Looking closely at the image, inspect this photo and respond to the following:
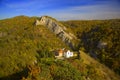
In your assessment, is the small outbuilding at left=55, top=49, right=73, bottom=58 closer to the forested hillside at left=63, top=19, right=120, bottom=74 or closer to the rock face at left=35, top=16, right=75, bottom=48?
the forested hillside at left=63, top=19, right=120, bottom=74

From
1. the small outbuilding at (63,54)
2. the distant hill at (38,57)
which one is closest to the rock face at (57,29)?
the distant hill at (38,57)

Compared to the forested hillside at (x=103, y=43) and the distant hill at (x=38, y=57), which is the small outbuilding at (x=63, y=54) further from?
the forested hillside at (x=103, y=43)

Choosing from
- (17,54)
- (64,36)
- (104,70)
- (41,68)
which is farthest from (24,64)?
(64,36)

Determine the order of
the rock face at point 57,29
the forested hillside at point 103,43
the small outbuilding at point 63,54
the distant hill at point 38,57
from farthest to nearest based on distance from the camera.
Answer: the rock face at point 57,29
the forested hillside at point 103,43
the small outbuilding at point 63,54
the distant hill at point 38,57

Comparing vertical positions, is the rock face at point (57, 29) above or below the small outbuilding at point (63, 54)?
above

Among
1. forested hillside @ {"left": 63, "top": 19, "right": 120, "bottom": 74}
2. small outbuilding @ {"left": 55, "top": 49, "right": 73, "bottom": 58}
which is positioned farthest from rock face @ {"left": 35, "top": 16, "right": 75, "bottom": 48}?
small outbuilding @ {"left": 55, "top": 49, "right": 73, "bottom": 58}

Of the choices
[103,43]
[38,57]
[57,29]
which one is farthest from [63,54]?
[57,29]

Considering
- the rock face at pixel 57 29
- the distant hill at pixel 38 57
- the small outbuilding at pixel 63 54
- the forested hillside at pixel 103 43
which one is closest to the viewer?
the distant hill at pixel 38 57
